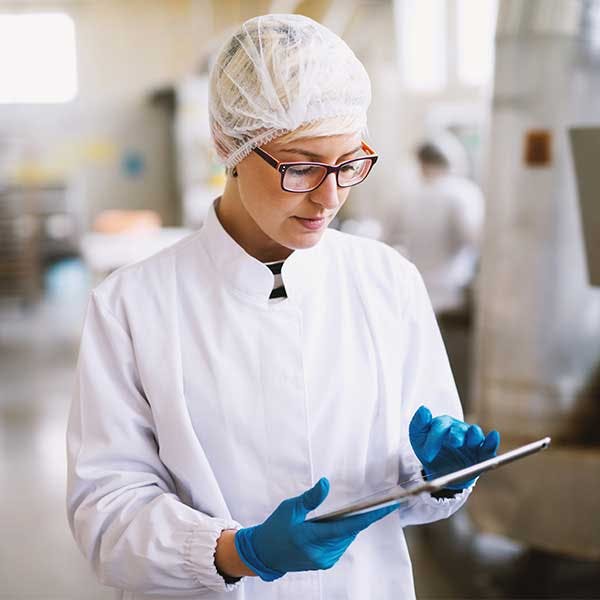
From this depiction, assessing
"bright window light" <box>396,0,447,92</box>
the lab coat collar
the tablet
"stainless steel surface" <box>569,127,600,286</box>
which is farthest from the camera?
"bright window light" <box>396,0,447,92</box>

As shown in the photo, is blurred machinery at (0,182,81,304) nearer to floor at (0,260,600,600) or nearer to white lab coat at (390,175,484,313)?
floor at (0,260,600,600)

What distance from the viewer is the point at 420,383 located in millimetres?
1236

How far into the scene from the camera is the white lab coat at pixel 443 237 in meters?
4.40

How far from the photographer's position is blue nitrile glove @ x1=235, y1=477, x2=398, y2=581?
97cm

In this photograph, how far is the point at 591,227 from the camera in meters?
2.02

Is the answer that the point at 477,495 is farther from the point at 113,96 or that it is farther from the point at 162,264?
the point at 113,96

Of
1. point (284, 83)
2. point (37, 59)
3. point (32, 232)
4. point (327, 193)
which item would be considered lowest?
point (32, 232)

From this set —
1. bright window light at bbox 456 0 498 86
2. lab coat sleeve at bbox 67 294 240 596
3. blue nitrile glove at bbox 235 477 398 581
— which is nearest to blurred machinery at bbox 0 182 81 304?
bright window light at bbox 456 0 498 86

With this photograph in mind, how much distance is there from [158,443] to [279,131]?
479 millimetres

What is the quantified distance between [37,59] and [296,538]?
9.25 m

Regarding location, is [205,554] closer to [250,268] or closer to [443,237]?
[250,268]

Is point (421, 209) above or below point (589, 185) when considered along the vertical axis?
below

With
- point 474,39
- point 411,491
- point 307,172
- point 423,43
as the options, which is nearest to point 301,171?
point 307,172

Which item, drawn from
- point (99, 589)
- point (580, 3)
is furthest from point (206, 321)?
point (99, 589)
